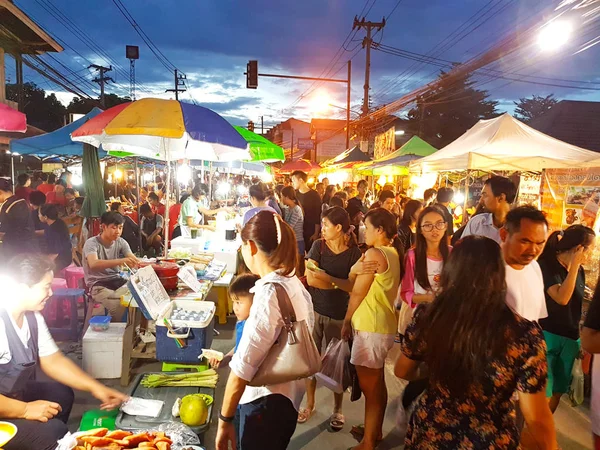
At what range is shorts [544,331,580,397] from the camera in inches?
144

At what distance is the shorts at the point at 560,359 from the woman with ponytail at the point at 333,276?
6.24ft

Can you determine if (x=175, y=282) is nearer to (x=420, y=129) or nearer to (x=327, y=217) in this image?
(x=327, y=217)

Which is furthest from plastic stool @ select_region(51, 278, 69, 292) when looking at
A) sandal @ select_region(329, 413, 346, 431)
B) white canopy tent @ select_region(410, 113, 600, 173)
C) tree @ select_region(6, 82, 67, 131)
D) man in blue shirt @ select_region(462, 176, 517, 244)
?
tree @ select_region(6, 82, 67, 131)

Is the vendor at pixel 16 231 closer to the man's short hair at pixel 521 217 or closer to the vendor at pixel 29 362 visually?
the vendor at pixel 29 362

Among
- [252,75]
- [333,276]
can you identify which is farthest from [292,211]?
[252,75]

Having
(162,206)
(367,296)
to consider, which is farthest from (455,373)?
(162,206)

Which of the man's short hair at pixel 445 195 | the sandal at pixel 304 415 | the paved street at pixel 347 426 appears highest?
the man's short hair at pixel 445 195

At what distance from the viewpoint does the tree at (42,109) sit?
37.9m

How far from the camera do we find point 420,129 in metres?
32.7

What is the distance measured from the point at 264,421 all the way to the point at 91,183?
7327 millimetres

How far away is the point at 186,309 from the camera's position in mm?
4391

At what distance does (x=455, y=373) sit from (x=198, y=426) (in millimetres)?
2362

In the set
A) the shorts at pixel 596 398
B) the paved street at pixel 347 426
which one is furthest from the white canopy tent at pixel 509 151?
the shorts at pixel 596 398

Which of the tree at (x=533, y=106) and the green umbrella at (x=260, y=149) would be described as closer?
the green umbrella at (x=260, y=149)
